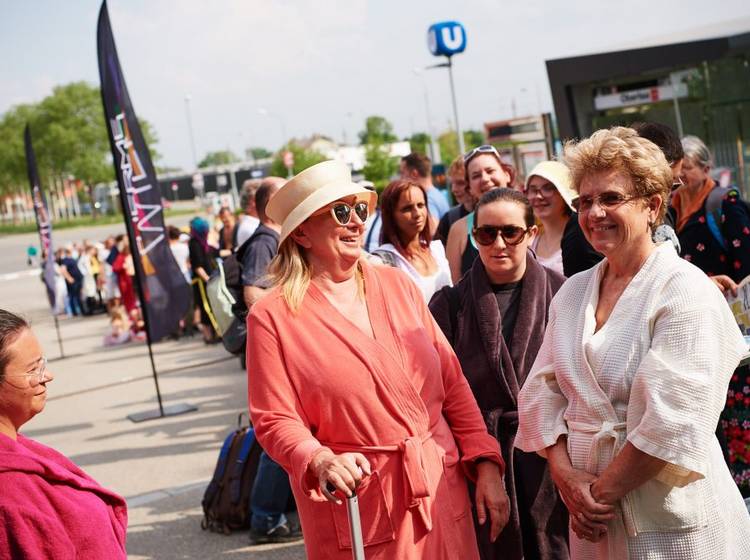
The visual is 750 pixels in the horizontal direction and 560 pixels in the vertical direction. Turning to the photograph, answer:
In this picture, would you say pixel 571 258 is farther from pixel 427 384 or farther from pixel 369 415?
pixel 369 415

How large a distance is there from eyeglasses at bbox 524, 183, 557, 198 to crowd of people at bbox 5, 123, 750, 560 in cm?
138

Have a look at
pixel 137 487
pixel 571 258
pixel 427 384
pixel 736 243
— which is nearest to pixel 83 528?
pixel 427 384

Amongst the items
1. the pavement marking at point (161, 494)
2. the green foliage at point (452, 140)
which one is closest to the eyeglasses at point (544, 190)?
the pavement marking at point (161, 494)

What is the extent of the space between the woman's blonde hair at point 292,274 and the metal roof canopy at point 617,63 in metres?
15.2

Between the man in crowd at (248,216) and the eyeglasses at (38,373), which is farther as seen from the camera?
the man in crowd at (248,216)

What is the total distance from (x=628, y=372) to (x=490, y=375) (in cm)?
102

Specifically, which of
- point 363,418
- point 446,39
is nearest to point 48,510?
point 363,418

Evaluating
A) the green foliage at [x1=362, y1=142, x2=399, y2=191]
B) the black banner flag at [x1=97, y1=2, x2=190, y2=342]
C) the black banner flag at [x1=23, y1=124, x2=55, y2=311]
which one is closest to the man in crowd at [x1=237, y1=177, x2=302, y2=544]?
the black banner flag at [x1=97, y1=2, x2=190, y2=342]

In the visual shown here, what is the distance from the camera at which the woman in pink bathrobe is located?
7.51ft

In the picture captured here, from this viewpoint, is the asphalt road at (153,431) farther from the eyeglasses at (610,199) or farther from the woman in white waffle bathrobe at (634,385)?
the eyeglasses at (610,199)

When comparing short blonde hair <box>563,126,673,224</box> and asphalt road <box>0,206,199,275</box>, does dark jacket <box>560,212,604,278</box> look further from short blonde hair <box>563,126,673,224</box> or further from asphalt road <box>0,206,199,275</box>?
asphalt road <box>0,206,199,275</box>

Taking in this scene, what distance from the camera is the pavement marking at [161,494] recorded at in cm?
679

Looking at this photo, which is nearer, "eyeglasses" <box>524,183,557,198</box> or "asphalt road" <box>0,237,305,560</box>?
"eyeglasses" <box>524,183,557,198</box>

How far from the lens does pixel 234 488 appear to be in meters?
5.82
